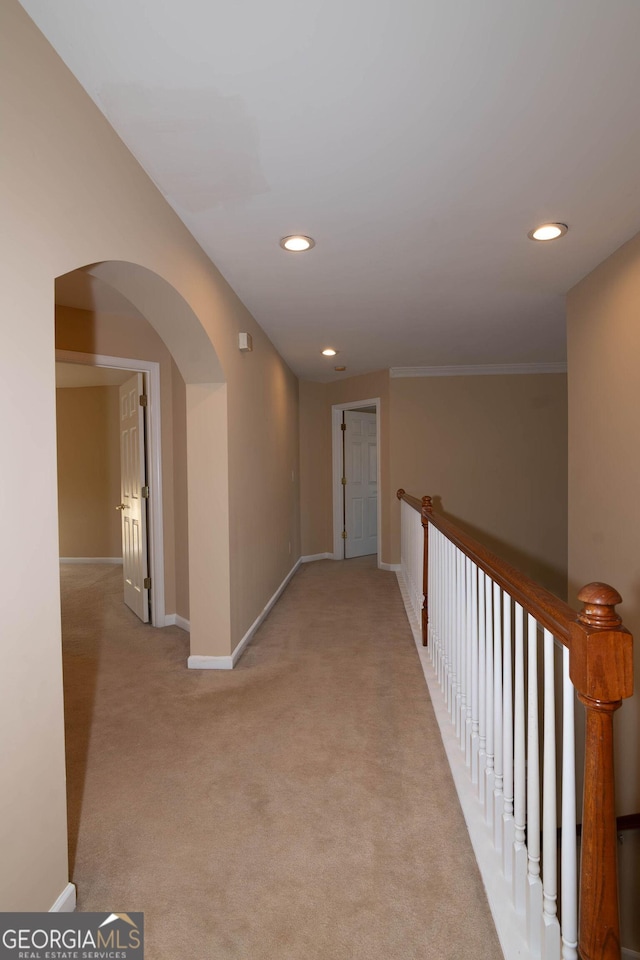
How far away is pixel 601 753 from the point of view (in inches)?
37.0

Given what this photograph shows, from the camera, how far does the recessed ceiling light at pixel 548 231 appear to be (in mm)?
2639

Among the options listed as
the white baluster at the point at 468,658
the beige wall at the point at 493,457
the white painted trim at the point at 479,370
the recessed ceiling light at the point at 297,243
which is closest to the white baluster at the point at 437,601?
the white baluster at the point at 468,658

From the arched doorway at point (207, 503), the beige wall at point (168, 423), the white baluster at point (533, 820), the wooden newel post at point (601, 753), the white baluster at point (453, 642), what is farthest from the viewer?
the beige wall at point (168, 423)

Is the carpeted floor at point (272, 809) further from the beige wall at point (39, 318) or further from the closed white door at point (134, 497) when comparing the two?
the closed white door at point (134, 497)

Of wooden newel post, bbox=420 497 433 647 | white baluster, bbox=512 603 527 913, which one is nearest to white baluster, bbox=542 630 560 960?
white baluster, bbox=512 603 527 913

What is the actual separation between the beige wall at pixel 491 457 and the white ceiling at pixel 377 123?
9.95 feet

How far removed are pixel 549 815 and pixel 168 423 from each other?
3.68 metres

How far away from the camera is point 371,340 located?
4.96 metres

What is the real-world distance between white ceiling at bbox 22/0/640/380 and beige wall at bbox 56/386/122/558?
4.77 m

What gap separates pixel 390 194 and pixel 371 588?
156 inches

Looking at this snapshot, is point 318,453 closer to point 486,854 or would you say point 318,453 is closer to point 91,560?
point 91,560

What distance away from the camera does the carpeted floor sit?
4.80 feet

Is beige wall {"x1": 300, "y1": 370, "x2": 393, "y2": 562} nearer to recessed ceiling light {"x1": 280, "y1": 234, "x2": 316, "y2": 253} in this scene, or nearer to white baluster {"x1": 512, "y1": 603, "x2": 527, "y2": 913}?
recessed ceiling light {"x1": 280, "y1": 234, "x2": 316, "y2": 253}

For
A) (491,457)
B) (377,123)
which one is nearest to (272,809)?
(377,123)
